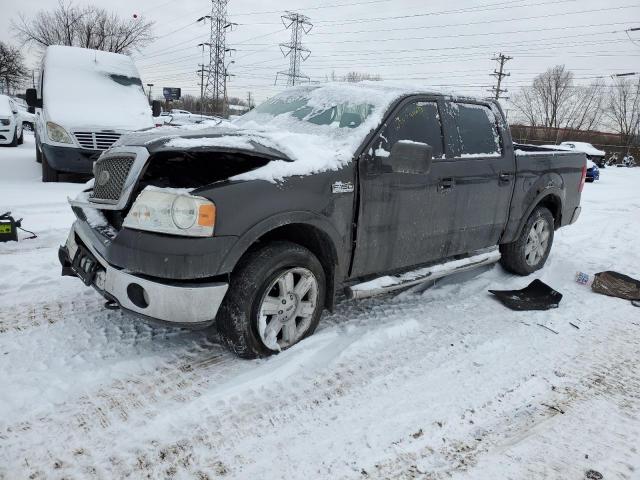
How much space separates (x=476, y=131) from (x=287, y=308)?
2.46m

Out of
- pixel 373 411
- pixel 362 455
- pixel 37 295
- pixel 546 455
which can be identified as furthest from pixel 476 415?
pixel 37 295

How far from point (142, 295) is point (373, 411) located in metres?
1.41

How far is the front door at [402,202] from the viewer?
10.8ft

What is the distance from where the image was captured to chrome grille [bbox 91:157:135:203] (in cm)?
295

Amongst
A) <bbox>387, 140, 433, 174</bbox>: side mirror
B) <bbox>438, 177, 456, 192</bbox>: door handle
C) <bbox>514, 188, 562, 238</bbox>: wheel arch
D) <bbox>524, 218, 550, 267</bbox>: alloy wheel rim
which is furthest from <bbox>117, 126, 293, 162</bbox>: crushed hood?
<bbox>524, 218, 550, 267</bbox>: alloy wheel rim

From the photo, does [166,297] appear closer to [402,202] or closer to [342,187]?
[342,187]

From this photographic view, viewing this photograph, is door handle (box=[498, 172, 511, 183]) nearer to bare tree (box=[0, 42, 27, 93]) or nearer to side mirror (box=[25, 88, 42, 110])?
side mirror (box=[25, 88, 42, 110])

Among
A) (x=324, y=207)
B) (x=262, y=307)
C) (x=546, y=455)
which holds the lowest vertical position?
(x=546, y=455)

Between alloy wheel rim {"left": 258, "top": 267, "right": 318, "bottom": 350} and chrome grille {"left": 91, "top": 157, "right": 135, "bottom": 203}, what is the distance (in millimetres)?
1150

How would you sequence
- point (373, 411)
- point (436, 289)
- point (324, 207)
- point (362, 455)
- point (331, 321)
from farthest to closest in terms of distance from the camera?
point (436, 289) → point (331, 321) → point (324, 207) → point (373, 411) → point (362, 455)

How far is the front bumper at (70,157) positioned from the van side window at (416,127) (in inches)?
245

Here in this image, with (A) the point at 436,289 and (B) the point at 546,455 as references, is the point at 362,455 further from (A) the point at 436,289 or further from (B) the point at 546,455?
(A) the point at 436,289

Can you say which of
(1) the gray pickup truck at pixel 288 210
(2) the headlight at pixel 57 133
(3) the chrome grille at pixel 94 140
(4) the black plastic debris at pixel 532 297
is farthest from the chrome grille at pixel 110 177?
(2) the headlight at pixel 57 133

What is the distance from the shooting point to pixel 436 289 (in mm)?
4539
